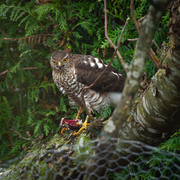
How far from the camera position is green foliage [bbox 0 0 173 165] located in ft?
9.86

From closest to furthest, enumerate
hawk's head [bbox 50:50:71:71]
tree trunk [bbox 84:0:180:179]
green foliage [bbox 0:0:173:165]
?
tree trunk [bbox 84:0:180:179] < hawk's head [bbox 50:50:71:71] < green foliage [bbox 0:0:173:165]

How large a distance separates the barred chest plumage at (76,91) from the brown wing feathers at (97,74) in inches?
2.8

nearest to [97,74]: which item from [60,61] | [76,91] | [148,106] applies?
[76,91]

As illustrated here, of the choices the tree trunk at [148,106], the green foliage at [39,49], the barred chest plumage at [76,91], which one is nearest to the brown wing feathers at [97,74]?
the barred chest plumage at [76,91]

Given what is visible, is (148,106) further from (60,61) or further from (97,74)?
(60,61)

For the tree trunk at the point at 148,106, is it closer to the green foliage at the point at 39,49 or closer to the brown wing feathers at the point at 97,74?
the brown wing feathers at the point at 97,74

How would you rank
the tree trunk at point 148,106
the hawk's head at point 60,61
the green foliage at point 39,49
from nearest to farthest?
the tree trunk at point 148,106
the hawk's head at point 60,61
the green foliage at point 39,49

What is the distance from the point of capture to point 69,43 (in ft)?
10.6

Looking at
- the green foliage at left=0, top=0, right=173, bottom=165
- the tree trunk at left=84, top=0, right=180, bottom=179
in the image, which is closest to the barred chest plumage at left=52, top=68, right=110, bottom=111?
the green foliage at left=0, top=0, right=173, bottom=165

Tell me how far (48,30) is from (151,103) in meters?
2.42

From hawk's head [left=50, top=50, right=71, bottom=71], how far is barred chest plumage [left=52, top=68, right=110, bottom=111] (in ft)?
0.27

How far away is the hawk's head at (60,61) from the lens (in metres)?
2.77

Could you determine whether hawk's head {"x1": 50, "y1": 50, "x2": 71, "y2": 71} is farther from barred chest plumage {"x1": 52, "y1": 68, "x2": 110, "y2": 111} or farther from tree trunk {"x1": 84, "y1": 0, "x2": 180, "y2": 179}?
tree trunk {"x1": 84, "y1": 0, "x2": 180, "y2": 179}

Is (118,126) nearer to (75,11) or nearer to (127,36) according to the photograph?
(127,36)
